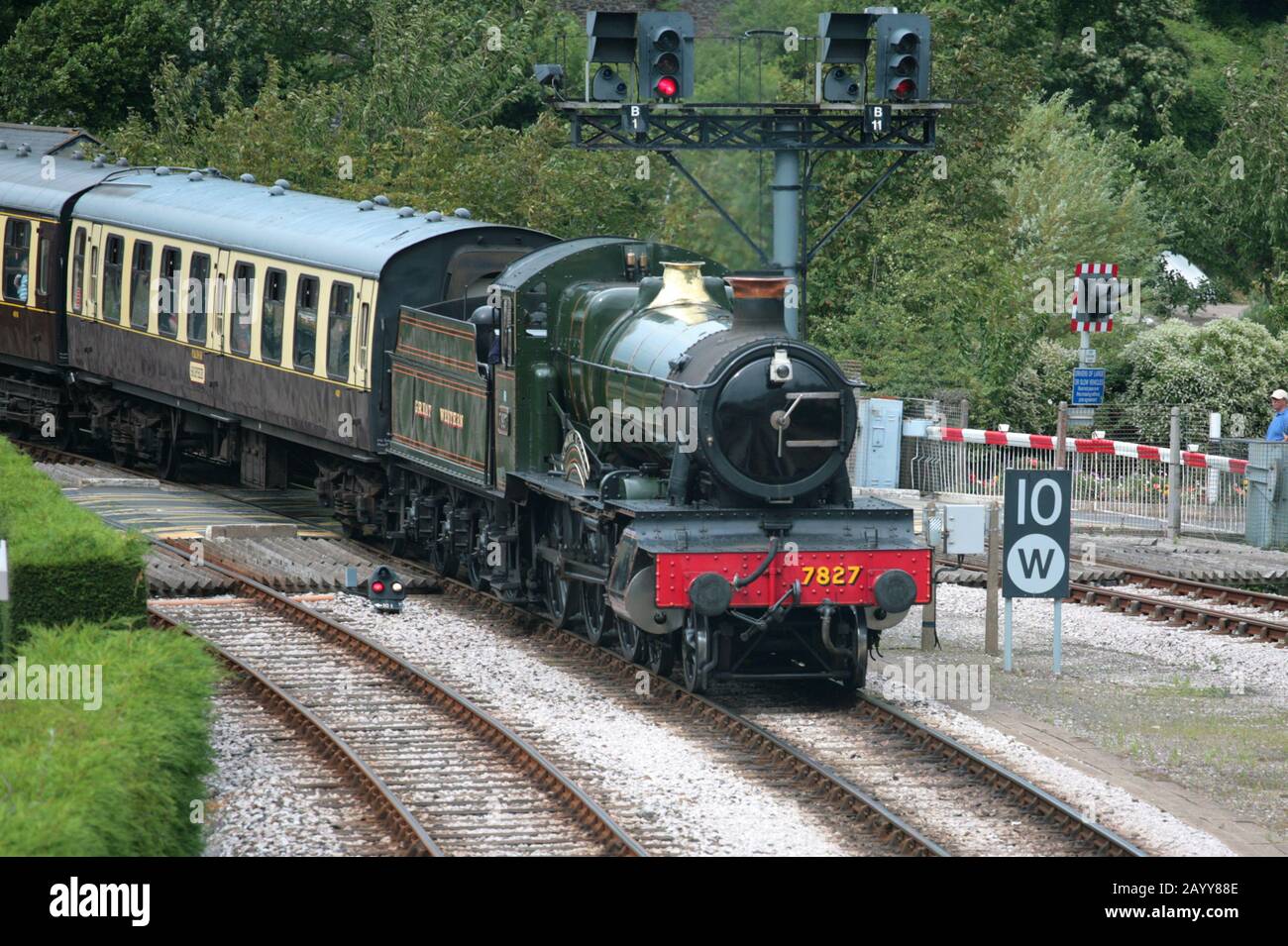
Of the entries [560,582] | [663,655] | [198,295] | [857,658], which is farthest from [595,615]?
[198,295]

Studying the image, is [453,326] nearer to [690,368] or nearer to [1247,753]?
[690,368]

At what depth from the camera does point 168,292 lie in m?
24.2

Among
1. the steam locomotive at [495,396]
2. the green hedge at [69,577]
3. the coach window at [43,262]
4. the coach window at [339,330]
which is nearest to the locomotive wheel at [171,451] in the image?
the steam locomotive at [495,396]

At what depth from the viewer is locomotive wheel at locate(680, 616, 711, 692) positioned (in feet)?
46.6

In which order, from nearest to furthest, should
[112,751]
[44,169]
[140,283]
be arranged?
[112,751], [140,283], [44,169]

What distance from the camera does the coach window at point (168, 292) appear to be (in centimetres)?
2384

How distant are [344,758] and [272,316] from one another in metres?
10.2

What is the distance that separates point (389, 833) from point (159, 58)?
3672 centimetres

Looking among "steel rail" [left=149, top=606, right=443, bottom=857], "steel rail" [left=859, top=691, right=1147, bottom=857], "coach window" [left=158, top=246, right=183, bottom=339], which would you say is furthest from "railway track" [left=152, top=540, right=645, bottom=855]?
"coach window" [left=158, top=246, right=183, bottom=339]

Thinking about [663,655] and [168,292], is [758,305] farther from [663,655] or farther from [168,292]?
[168,292]

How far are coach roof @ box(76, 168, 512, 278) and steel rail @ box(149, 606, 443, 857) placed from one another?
529 centimetres

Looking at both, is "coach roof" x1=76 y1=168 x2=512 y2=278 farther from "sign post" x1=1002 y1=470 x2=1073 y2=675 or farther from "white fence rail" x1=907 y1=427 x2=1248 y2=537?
"white fence rail" x1=907 y1=427 x2=1248 y2=537

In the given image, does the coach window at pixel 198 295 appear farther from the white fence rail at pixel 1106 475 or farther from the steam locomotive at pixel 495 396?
the white fence rail at pixel 1106 475
